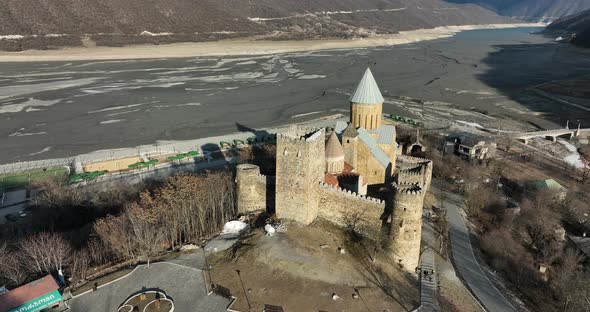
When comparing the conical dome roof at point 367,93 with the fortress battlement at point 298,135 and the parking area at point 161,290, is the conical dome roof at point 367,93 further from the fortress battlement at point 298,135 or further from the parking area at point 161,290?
the parking area at point 161,290

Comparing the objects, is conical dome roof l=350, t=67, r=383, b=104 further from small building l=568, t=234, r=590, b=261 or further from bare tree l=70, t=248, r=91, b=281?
bare tree l=70, t=248, r=91, b=281

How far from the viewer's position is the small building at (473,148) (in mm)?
42281

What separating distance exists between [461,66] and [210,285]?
102 meters

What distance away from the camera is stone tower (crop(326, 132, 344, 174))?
83.4 feet

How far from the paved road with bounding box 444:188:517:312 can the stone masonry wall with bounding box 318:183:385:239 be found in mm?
5874

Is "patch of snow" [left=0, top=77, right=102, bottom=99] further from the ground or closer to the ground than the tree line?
further from the ground

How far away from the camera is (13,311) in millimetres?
16781

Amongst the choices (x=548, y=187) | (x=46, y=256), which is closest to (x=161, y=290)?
(x=46, y=256)

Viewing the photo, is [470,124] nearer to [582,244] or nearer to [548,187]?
[548,187]

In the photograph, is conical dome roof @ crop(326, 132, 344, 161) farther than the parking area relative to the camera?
Yes

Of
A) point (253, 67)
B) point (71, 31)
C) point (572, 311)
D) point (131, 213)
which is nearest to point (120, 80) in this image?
point (253, 67)

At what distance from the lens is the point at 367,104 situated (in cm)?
3023

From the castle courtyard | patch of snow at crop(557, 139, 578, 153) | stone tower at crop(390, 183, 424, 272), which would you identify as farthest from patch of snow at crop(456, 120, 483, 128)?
the castle courtyard

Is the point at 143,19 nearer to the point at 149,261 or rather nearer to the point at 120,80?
the point at 120,80
